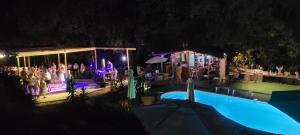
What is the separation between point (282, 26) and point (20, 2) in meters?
15.6

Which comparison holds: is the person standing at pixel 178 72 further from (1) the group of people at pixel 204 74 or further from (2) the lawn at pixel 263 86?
(2) the lawn at pixel 263 86

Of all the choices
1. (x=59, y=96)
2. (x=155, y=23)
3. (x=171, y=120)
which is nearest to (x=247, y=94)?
(x=155, y=23)

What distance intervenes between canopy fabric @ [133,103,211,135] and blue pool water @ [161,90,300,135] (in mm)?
6611

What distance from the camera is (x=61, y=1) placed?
1842 centimetres

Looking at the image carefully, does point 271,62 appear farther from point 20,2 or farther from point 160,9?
point 20,2

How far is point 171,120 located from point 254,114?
8.22 meters

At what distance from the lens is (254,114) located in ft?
45.0

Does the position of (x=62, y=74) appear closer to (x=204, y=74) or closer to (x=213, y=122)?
(x=204, y=74)

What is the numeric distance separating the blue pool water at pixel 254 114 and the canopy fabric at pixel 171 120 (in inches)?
260

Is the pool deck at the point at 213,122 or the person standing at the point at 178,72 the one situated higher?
the person standing at the point at 178,72

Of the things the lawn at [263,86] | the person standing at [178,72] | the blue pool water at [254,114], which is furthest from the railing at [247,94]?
the person standing at [178,72]

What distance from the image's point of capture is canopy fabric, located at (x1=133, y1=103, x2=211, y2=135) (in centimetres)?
625

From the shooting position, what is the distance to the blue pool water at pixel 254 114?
12.2m

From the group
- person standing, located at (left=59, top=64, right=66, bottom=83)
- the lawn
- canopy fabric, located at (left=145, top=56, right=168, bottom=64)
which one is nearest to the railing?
the lawn
